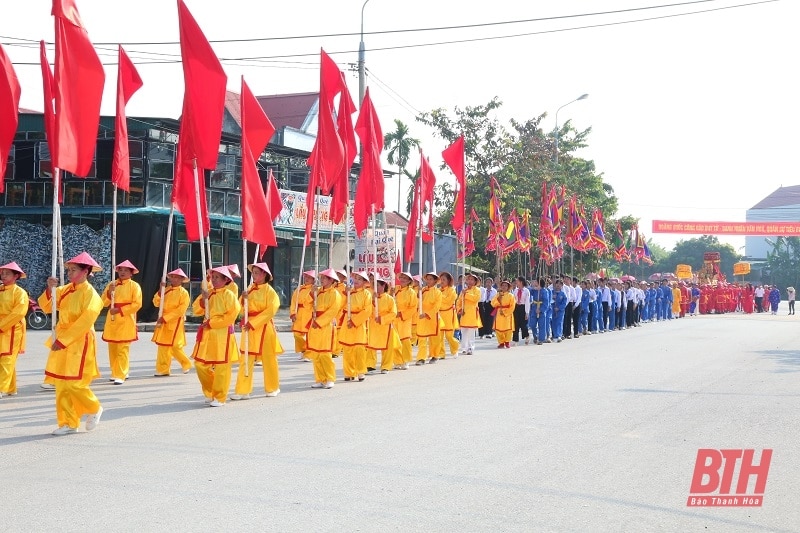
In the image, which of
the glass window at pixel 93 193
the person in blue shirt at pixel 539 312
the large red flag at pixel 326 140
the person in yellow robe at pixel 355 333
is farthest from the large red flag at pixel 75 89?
the glass window at pixel 93 193

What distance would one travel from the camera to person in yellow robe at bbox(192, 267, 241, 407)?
980 centimetres

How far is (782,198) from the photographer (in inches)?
4139

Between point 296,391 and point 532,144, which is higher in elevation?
point 532,144

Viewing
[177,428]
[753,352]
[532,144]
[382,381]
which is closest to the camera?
[177,428]

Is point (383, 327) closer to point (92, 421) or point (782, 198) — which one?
point (92, 421)

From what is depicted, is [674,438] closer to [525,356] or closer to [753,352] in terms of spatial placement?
[525,356]

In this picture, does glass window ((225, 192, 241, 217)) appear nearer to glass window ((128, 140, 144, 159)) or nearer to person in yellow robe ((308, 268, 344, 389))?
glass window ((128, 140, 144, 159))

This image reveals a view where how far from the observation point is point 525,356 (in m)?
17.2

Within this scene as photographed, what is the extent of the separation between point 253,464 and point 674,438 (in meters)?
3.82

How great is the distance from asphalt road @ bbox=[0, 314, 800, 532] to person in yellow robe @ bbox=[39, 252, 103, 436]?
23 cm

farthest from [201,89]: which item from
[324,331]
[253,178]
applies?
[324,331]

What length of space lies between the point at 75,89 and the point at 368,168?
6.25 metres

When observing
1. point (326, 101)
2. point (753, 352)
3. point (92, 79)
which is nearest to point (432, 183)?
point (326, 101)

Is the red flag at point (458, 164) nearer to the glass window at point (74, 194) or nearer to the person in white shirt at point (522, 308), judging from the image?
the person in white shirt at point (522, 308)
